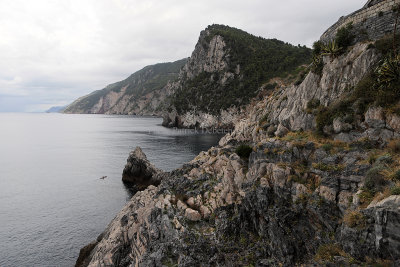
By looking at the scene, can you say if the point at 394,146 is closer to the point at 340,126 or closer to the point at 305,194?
the point at 340,126

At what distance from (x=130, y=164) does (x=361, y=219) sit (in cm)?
5130

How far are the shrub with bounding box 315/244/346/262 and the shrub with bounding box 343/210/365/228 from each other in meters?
1.47

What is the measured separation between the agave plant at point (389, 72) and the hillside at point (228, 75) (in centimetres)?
11766

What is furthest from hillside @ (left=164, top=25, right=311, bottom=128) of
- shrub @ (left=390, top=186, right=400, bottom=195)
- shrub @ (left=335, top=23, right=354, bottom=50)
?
shrub @ (left=390, top=186, right=400, bottom=195)

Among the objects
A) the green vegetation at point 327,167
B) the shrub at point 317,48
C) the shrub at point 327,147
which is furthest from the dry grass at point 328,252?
the shrub at point 317,48

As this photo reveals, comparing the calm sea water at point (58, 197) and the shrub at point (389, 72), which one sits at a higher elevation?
the shrub at point (389, 72)

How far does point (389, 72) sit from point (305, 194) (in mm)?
10118

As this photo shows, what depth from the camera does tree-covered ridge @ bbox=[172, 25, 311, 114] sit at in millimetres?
140875

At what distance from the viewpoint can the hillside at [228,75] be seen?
140 m

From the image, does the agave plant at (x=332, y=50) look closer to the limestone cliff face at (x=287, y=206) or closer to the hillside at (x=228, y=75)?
the limestone cliff face at (x=287, y=206)

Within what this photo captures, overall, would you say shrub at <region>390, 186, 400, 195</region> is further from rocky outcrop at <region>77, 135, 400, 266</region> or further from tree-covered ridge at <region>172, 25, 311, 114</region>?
tree-covered ridge at <region>172, 25, 311, 114</region>

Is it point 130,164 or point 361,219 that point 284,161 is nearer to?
point 361,219

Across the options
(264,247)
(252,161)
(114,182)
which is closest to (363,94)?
(252,161)

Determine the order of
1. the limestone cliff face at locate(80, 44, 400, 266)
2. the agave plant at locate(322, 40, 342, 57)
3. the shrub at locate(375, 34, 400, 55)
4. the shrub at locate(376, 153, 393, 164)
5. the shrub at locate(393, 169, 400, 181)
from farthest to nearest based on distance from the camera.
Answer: the agave plant at locate(322, 40, 342, 57), the shrub at locate(375, 34, 400, 55), the shrub at locate(376, 153, 393, 164), the limestone cliff face at locate(80, 44, 400, 266), the shrub at locate(393, 169, 400, 181)
